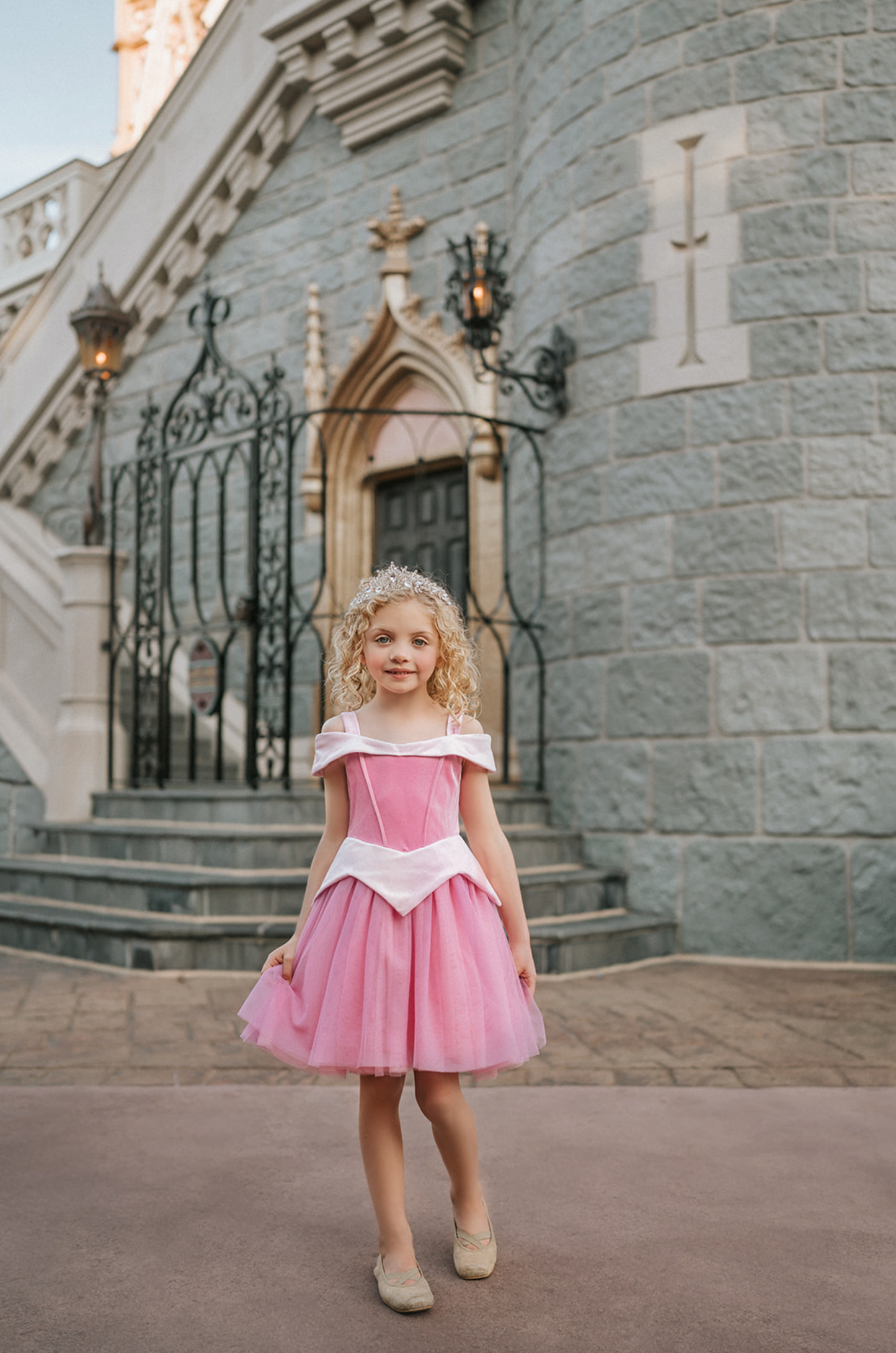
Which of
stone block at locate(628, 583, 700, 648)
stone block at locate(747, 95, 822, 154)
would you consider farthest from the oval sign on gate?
stone block at locate(747, 95, 822, 154)

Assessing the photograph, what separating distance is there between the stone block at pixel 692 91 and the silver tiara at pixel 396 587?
486 centimetres

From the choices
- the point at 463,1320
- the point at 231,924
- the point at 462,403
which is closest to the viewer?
the point at 463,1320

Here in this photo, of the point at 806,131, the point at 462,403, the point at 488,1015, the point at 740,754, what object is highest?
the point at 806,131

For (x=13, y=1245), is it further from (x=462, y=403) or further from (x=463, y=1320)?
(x=462, y=403)

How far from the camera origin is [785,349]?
595 centimetres

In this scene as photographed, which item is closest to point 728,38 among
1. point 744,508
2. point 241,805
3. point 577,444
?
point 577,444

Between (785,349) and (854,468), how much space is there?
71cm

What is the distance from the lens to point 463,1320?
2045 millimetres

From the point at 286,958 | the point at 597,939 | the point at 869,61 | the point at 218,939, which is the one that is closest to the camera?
the point at 286,958

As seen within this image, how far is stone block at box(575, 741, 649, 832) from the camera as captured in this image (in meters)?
6.23

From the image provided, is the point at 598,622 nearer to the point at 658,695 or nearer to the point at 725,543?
the point at 658,695

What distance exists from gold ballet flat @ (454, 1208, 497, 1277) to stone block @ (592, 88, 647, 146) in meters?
5.89

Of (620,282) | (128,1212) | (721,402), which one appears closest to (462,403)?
(620,282)

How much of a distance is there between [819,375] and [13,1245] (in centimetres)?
520
